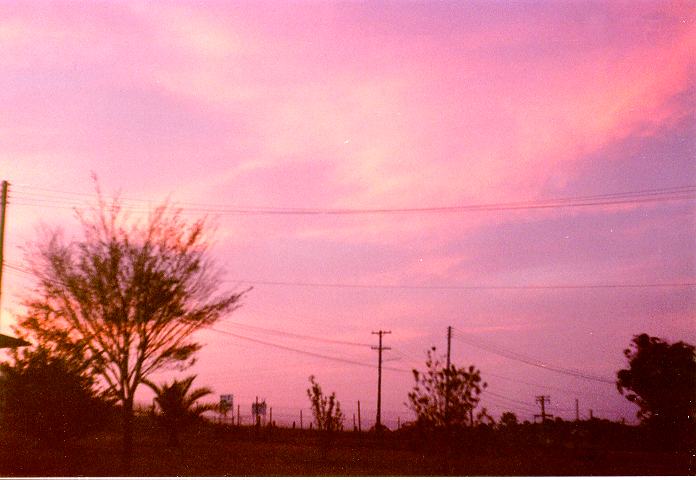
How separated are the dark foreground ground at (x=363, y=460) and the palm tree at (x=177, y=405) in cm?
138

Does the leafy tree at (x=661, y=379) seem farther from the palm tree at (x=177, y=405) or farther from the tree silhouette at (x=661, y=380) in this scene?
the palm tree at (x=177, y=405)

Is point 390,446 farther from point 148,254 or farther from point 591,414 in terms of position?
point 148,254

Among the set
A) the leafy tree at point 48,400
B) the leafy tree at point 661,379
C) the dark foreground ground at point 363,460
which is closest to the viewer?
the dark foreground ground at point 363,460

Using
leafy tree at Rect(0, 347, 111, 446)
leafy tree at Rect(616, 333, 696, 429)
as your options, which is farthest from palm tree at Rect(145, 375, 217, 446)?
leafy tree at Rect(616, 333, 696, 429)

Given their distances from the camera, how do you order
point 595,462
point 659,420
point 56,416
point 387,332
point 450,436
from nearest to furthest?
point 450,436 < point 56,416 < point 595,462 < point 659,420 < point 387,332

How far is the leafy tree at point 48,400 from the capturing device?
2223cm

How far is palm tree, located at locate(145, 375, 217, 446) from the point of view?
35812mm

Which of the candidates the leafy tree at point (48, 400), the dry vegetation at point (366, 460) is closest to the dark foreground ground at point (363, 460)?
the dry vegetation at point (366, 460)

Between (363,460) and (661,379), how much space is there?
17.1 meters

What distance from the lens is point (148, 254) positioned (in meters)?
20.8

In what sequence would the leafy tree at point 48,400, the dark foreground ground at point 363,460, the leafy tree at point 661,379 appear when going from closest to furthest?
the dark foreground ground at point 363,460
the leafy tree at point 48,400
the leafy tree at point 661,379

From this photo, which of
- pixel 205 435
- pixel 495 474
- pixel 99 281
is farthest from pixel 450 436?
pixel 205 435

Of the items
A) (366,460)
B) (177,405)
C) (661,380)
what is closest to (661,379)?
(661,380)

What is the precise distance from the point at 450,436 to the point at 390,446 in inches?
771
